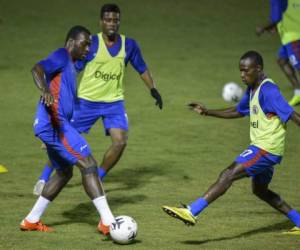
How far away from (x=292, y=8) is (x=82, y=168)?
882cm

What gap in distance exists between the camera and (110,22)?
11992 mm

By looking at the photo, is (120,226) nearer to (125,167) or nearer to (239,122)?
(125,167)

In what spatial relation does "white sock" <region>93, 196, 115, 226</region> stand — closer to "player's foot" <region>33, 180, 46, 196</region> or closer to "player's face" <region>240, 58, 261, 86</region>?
"player's face" <region>240, 58, 261, 86</region>

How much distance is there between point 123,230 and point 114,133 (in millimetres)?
2713

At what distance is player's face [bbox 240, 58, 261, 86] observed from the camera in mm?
10023

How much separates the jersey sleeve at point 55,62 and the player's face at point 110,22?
208 cm

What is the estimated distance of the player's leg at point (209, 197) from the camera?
378 inches

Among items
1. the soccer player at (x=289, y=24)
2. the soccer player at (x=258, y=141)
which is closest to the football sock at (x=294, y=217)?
the soccer player at (x=258, y=141)

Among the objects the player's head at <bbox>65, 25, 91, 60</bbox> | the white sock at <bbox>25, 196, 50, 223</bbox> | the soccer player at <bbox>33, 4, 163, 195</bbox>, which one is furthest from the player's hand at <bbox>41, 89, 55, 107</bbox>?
the soccer player at <bbox>33, 4, 163, 195</bbox>

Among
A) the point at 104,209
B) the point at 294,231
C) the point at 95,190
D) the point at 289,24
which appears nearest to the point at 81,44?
the point at 95,190

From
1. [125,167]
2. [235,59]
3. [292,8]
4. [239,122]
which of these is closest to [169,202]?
[125,167]

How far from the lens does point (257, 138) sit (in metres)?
9.97

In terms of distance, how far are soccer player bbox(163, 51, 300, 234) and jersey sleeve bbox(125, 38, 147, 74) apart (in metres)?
2.50

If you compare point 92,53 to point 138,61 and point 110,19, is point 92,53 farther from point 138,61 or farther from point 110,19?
point 138,61
